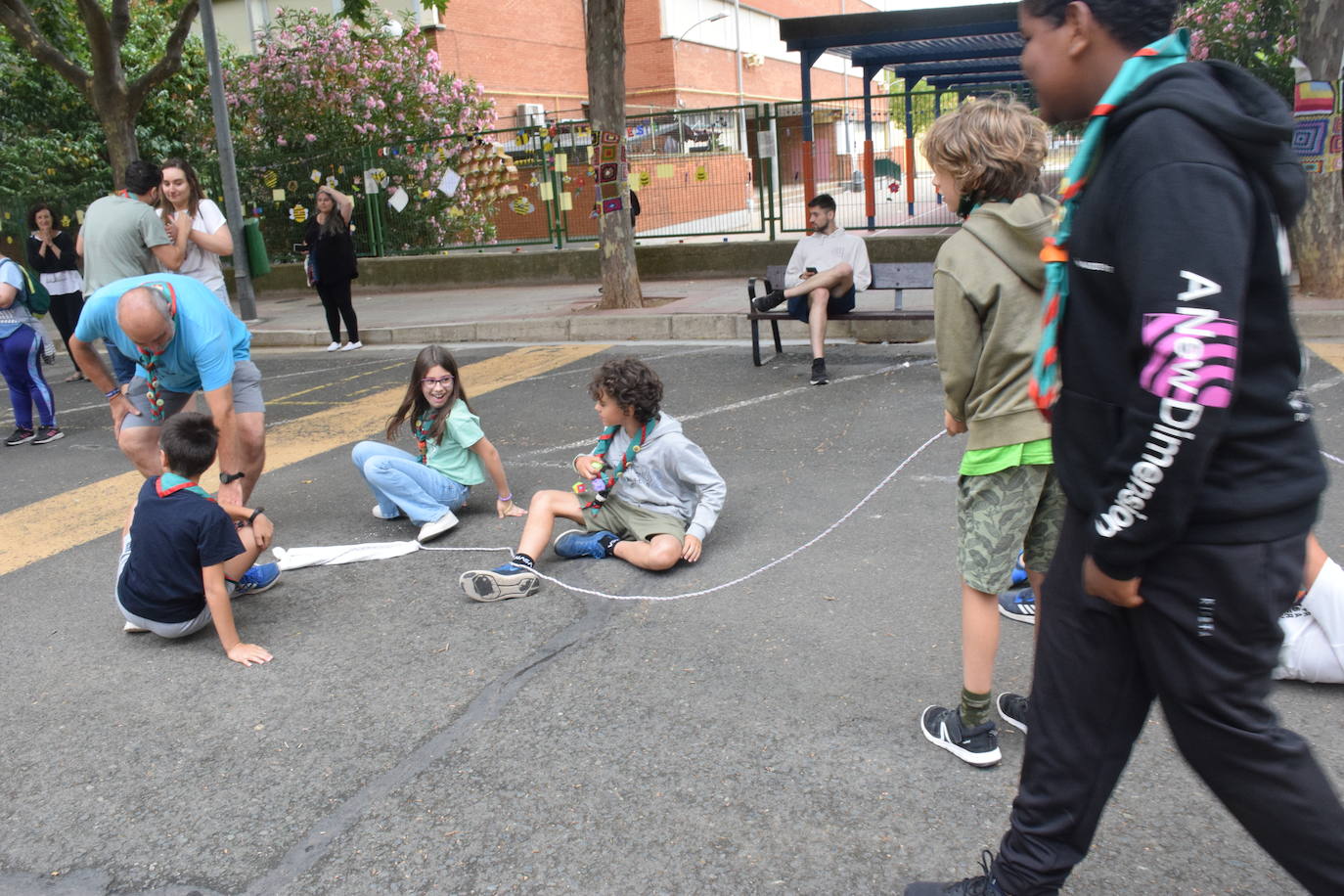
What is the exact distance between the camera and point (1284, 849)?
5.84 ft

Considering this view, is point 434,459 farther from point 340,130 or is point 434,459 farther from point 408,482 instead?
point 340,130

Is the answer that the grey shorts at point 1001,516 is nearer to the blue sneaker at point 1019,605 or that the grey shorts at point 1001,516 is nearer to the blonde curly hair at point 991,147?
the blonde curly hair at point 991,147

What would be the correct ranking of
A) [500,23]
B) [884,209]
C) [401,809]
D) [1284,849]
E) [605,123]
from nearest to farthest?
[1284,849]
[401,809]
[605,123]
[884,209]
[500,23]

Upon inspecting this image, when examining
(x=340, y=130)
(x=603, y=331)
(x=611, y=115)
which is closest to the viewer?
(x=603, y=331)

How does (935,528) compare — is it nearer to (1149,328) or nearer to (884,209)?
(1149,328)

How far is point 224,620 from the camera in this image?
4.03 meters

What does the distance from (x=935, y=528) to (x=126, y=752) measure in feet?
11.0

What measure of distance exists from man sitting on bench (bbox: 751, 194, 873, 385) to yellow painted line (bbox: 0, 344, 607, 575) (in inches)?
93.7

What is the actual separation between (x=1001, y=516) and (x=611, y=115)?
9.65 metres

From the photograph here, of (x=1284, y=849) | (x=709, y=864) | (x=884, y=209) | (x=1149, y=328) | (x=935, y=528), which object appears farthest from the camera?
(x=884, y=209)

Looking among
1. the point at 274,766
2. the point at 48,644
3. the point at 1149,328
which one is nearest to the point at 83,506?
the point at 48,644

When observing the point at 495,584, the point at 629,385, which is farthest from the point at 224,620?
the point at 629,385

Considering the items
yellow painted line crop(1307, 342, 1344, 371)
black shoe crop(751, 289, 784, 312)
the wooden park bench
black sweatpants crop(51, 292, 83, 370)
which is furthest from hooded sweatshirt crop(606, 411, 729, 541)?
black sweatpants crop(51, 292, 83, 370)

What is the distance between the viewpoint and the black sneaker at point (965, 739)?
2979 millimetres
